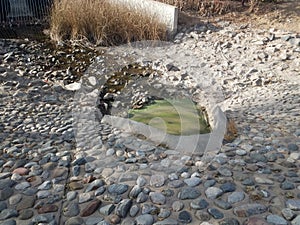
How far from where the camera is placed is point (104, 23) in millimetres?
5926

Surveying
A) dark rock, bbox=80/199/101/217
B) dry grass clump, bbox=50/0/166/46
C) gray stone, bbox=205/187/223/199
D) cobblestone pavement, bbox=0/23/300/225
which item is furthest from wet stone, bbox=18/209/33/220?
dry grass clump, bbox=50/0/166/46

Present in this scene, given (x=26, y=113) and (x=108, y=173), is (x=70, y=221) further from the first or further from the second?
(x=26, y=113)

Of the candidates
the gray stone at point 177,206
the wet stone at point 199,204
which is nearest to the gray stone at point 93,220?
the gray stone at point 177,206

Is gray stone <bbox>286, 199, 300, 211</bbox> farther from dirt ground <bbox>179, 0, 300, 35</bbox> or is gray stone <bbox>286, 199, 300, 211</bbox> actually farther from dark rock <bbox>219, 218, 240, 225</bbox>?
dirt ground <bbox>179, 0, 300, 35</bbox>

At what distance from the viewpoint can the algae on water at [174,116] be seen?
319 cm

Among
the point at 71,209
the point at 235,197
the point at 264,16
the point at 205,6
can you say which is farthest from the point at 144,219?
the point at 205,6

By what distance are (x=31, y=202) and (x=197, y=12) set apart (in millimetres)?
5637

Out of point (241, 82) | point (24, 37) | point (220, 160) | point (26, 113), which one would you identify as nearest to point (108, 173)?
point (220, 160)

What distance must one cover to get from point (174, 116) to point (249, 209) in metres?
1.77

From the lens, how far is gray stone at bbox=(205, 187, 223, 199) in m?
2.00

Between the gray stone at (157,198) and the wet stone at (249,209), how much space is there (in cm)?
43

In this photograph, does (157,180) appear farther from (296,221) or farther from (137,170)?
(296,221)

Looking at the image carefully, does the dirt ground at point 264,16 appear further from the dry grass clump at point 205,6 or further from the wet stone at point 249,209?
the wet stone at point 249,209

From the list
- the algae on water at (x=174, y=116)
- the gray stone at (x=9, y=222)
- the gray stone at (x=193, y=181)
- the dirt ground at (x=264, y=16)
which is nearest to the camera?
the gray stone at (x=9, y=222)
